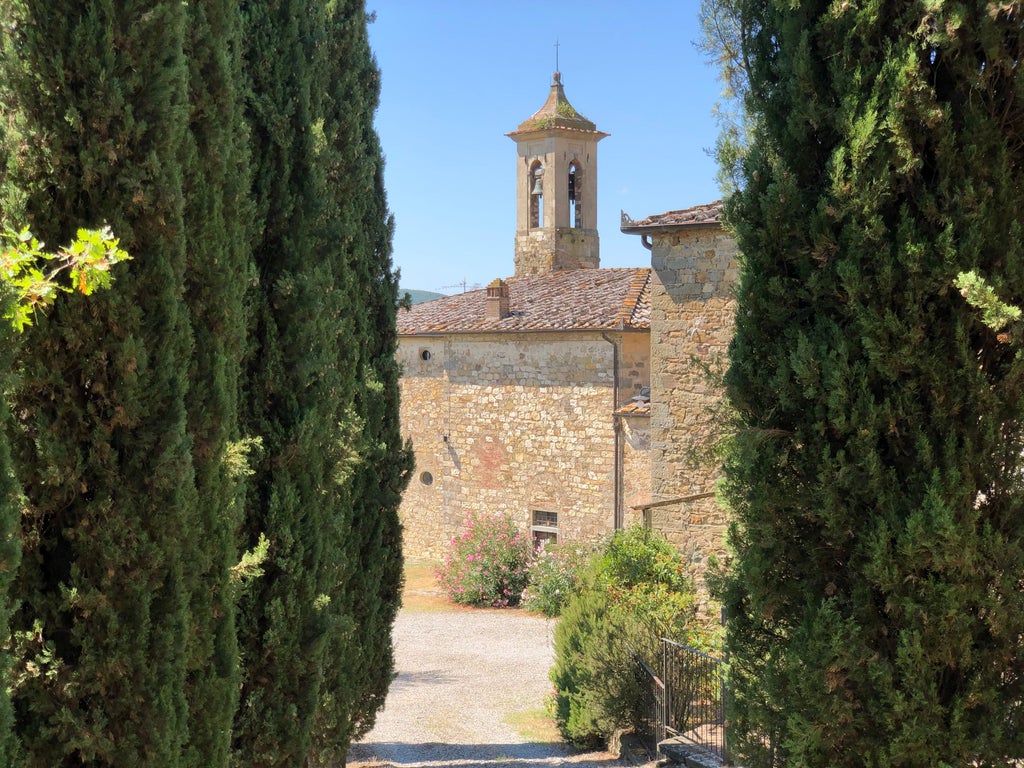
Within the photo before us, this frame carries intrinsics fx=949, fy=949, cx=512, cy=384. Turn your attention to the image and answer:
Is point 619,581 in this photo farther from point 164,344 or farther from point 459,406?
point 164,344

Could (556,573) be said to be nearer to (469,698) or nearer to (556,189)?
(469,698)

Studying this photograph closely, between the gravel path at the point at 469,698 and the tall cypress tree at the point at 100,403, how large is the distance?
264 inches

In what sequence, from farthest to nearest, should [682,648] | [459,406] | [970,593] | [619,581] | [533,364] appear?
[459,406]
[533,364]
[619,581]
[682,648]
[970,593]

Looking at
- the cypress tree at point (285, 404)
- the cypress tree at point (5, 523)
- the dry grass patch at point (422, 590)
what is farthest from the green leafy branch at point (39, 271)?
the dry grass patch at point (422, 590)

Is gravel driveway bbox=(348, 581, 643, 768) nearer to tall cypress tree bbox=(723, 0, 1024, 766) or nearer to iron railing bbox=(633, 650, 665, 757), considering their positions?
iron railing bbox=(633, 650, 665, 757)

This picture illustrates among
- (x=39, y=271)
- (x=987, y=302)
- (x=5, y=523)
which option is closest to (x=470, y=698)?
(x=987, y=302)

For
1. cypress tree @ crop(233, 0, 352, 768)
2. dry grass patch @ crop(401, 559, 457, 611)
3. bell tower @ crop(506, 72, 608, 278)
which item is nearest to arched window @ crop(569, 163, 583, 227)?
bell tower @ crop(506, 72, 608, 278)

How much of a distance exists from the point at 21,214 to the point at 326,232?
2.56 m

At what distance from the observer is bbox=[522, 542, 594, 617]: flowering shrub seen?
17.6m

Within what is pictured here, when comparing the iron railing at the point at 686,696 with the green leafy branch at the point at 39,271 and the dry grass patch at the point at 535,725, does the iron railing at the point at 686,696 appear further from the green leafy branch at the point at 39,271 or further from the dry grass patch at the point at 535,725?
the green leafy branch at the point at 39,271

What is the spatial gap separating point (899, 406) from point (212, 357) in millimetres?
3184

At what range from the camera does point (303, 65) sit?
5.92 metres

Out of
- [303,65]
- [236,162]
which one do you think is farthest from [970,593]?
[303,65]

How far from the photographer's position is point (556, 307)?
19.9m
